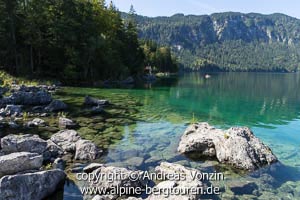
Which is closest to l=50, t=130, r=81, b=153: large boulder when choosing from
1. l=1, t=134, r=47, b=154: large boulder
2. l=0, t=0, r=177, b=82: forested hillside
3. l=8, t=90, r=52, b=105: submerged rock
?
l=1, t=134, r=47, b=154: large boulder

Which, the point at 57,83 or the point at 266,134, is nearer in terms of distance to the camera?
the point at 266,134

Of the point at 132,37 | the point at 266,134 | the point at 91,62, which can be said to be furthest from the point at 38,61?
the point at 266,134

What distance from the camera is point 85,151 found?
1403 cm

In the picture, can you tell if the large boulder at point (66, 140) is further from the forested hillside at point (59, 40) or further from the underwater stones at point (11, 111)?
the forested hillside at point (59, 40)

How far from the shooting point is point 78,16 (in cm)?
5422

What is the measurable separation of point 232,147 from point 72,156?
8.29 metres

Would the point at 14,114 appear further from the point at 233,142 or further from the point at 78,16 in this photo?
the point at 78,16

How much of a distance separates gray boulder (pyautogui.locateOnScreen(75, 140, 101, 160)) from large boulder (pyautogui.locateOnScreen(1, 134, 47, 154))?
1644 mm

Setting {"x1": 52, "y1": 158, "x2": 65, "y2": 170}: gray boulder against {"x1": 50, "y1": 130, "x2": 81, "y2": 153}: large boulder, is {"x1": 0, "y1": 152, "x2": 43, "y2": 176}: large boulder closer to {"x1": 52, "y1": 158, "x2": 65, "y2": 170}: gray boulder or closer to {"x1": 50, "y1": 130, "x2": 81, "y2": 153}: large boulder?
{"x1": 52, "y1": 158, "x2": 65, "y2": 170}: gray boulder

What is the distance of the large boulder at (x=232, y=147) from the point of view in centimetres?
1385

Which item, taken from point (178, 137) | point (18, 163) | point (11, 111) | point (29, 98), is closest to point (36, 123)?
point (11, 111)

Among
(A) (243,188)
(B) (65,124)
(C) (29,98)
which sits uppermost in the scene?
(C) (29,98)

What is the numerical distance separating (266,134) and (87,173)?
16081mm

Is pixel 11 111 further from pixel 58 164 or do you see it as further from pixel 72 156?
pixel 58 164
